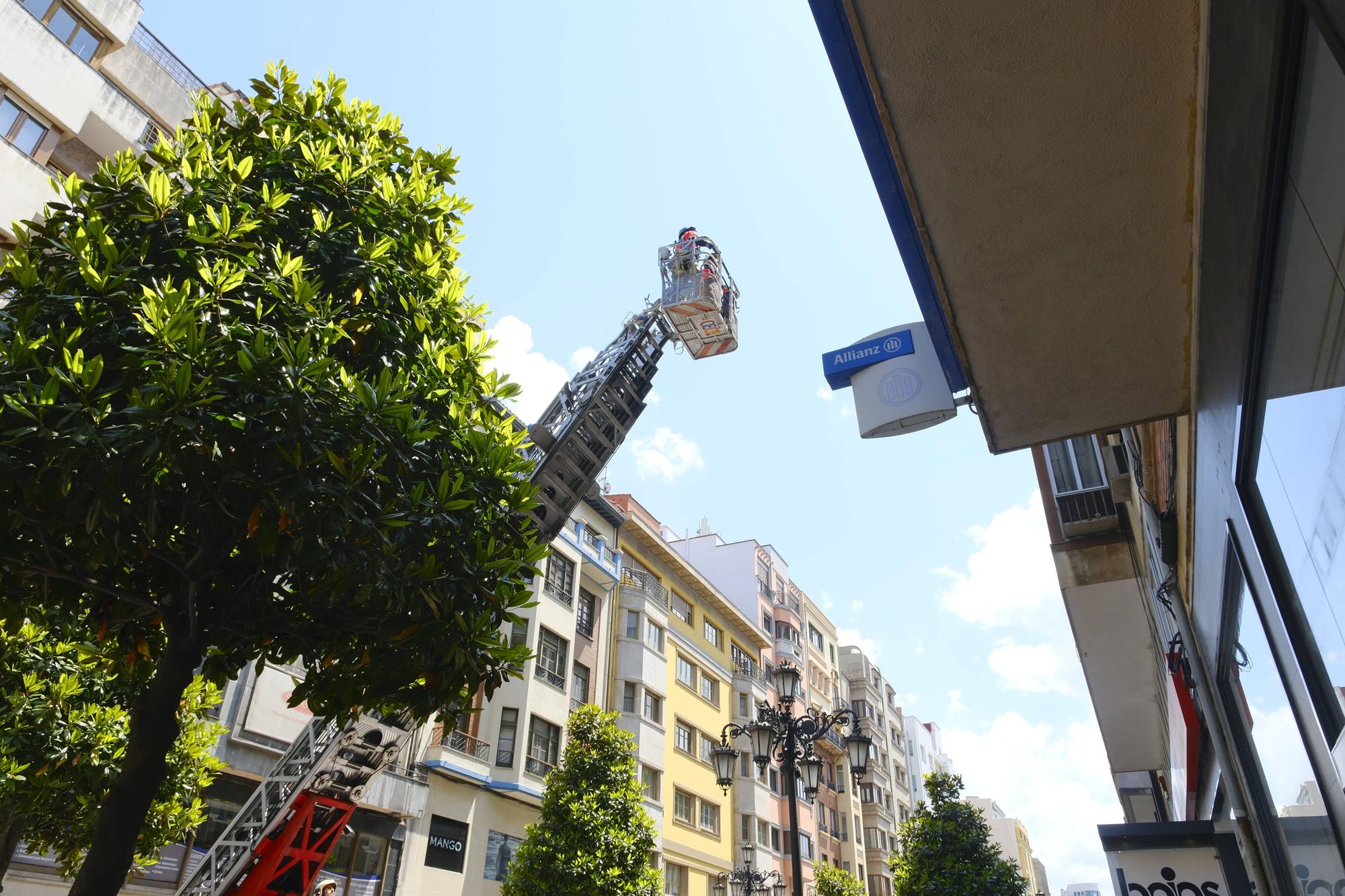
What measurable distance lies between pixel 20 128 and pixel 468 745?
17.9 meters

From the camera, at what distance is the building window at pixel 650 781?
3128 cm

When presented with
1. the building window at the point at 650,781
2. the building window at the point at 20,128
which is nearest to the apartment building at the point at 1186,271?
the building window at the point at 20,128

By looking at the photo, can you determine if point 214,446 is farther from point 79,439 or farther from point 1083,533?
point 1083,533

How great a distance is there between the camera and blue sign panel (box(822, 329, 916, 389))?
6.08m

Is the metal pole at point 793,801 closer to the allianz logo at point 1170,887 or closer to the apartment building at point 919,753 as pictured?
the allianz logo at point 1170,887

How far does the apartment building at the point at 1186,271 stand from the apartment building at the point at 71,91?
58.5ft

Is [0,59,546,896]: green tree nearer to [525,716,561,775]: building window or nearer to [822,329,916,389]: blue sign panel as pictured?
[822,329,916,389]: blue sign panel

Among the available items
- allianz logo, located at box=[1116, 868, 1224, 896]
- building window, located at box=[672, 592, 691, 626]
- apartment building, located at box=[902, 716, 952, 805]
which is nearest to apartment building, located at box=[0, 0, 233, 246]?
allianz logo, located at box=[1116, 868, 1224, 896]

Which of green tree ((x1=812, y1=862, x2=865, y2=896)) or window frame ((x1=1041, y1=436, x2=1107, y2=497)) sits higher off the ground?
window frame ((x1=1041, y1=436, x2=1107, y2=497))

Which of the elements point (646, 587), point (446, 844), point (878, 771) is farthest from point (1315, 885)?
point (878, 771)

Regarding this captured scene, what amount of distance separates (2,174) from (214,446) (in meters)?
16.2

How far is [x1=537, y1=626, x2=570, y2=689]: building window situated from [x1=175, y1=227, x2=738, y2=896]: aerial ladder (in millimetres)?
5858

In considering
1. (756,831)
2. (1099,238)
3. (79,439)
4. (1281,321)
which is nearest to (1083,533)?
(1099,238)

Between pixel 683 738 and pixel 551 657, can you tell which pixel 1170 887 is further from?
pixel 683 738
